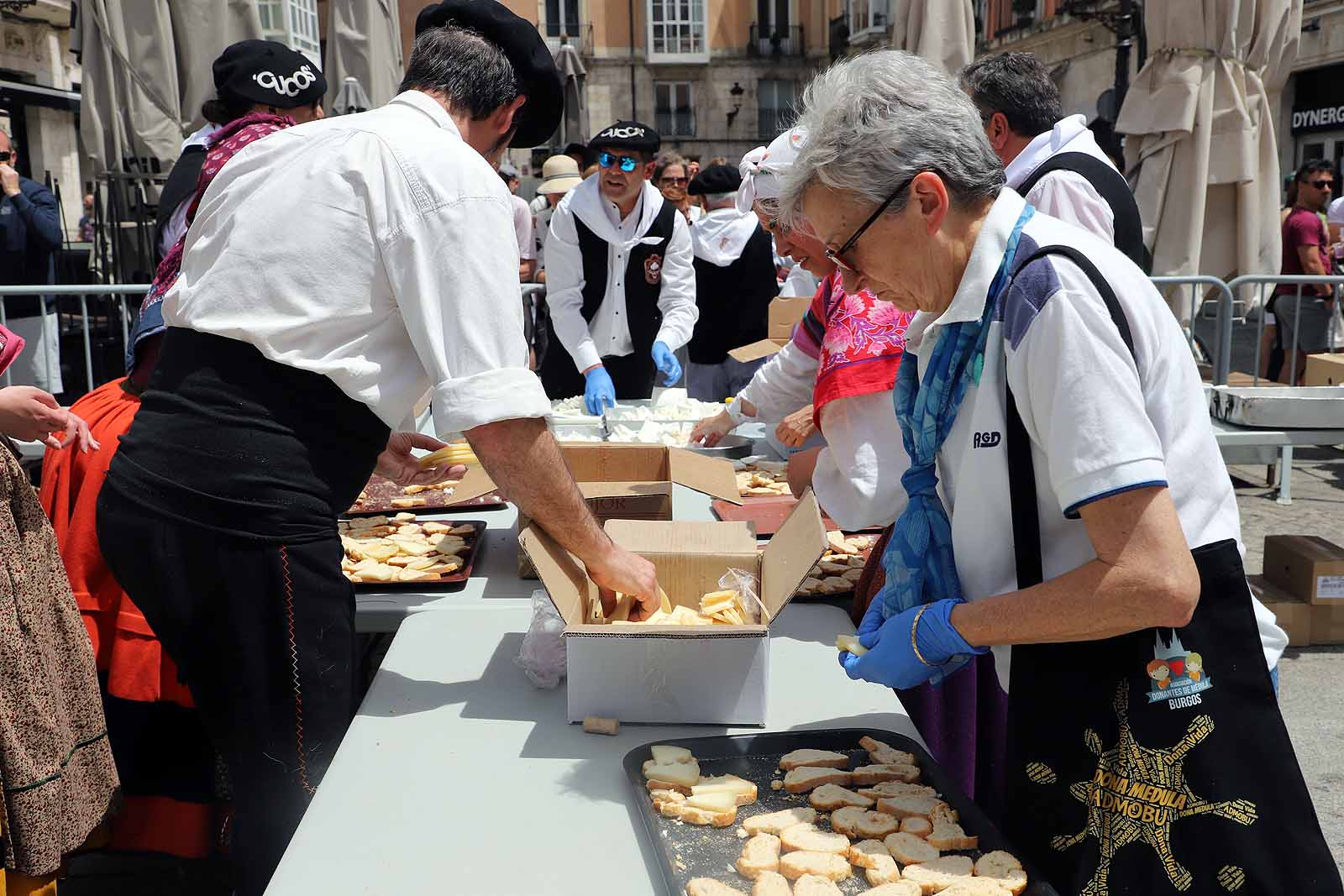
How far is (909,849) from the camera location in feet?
4.09

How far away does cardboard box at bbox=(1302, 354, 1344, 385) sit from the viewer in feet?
14.5

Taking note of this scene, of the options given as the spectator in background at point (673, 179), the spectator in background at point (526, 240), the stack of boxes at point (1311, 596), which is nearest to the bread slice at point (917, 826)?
the stack of boxes at point (1311, 596)

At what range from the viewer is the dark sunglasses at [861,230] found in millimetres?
1282

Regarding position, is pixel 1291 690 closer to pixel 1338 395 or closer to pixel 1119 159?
pixel 1338 395

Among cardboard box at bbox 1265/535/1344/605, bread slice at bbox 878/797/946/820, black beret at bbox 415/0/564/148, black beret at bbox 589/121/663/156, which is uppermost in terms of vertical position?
black beret at bbox 589/121/663/156

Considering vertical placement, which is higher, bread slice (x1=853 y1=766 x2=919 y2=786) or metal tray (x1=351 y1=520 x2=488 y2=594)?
metal tray (x1=351 y1=520 x2=488 y2=594)

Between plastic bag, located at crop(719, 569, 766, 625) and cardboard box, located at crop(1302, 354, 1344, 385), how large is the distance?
3508 millimetres

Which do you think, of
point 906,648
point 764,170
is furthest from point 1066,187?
point 906,648

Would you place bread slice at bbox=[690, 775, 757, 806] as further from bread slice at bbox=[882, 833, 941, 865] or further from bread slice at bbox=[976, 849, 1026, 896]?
bread slice at bbox=[976, 849, 1026, 896]

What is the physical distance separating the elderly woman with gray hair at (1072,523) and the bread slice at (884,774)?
0.13 m

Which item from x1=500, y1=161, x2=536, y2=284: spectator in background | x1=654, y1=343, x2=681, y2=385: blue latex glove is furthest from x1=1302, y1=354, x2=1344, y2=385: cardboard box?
x1=500, y1=161, x2=536, y2=284: spectator in background

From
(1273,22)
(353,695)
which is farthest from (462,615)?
(1273,22)

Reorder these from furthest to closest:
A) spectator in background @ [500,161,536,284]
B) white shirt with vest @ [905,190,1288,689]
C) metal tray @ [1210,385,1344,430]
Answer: spectator in background @ [500,161,536,284] → metal tray @ [1210,385,1344,430] → white shirt with vest @ [905,190,1288,689]

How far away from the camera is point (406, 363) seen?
5.64 feet
